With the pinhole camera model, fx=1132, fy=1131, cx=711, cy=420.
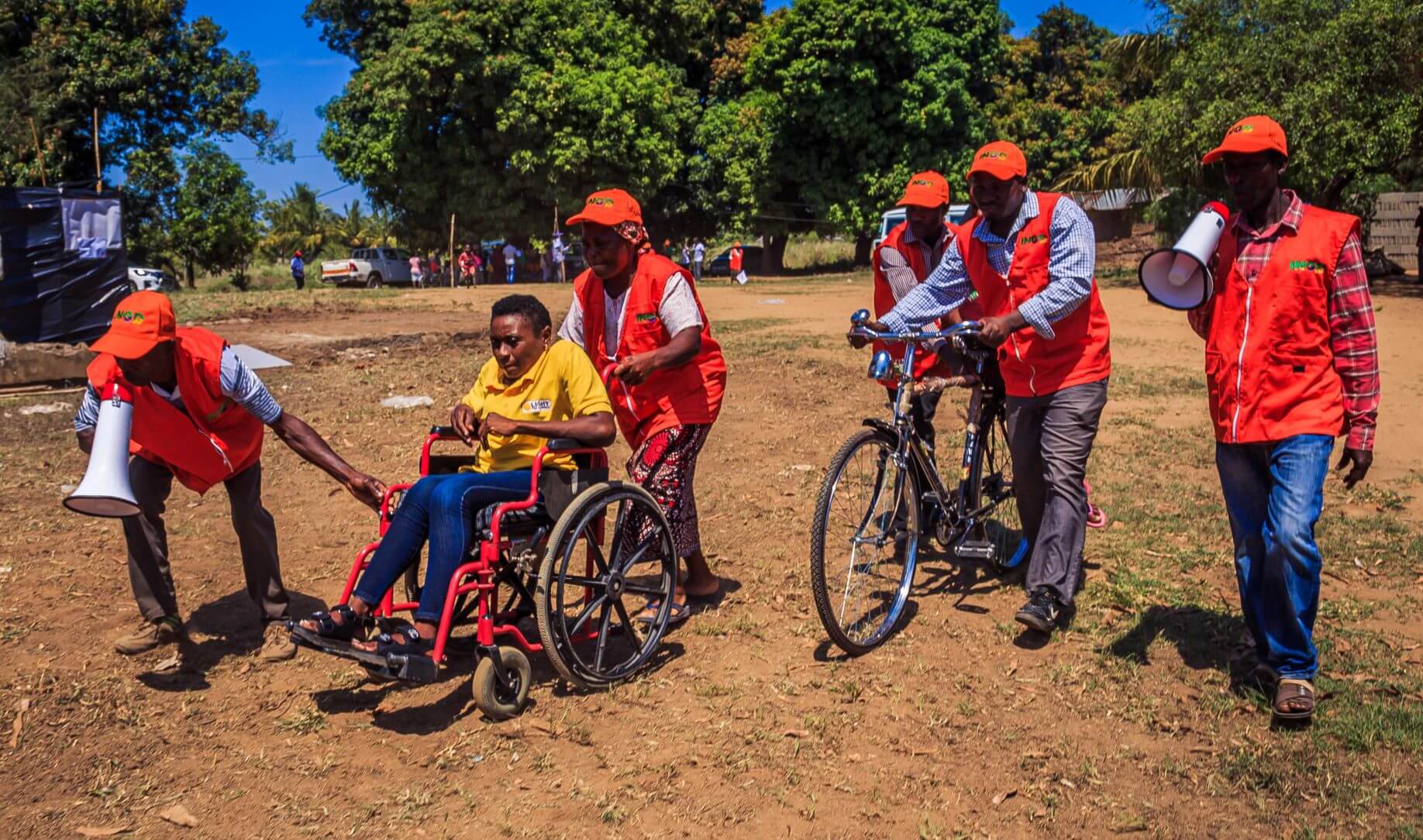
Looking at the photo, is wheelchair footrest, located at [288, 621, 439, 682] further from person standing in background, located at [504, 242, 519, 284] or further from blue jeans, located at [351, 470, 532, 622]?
person standing in background, located at [504, 242, 519, 284]

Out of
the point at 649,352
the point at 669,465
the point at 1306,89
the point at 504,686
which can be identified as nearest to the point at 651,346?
the point at 649,352

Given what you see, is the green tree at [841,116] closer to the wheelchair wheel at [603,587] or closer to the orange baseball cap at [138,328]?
the wheelchair wheel at [603,587]

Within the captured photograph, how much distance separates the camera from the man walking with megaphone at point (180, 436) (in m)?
4.22

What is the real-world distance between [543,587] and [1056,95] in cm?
4279

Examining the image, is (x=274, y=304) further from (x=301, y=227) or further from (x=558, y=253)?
(x=301, y=227)

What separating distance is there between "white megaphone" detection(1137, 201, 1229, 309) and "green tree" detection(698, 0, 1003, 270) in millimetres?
30657

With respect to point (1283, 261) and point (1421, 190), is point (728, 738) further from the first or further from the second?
point (1421, 190)

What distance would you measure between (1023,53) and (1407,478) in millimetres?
39291

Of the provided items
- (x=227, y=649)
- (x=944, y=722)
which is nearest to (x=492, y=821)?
(x=944, y=722)

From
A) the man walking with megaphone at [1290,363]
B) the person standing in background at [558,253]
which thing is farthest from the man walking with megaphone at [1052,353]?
the person standing in background at [558,253]

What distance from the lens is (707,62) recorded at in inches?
1551

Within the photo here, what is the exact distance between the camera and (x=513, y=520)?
4176mm

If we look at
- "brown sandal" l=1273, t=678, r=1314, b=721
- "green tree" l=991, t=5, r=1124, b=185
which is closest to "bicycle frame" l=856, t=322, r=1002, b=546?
"brown sandal" l=1273, t=678, r=1314, b=721

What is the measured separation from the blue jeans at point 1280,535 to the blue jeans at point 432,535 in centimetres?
273
